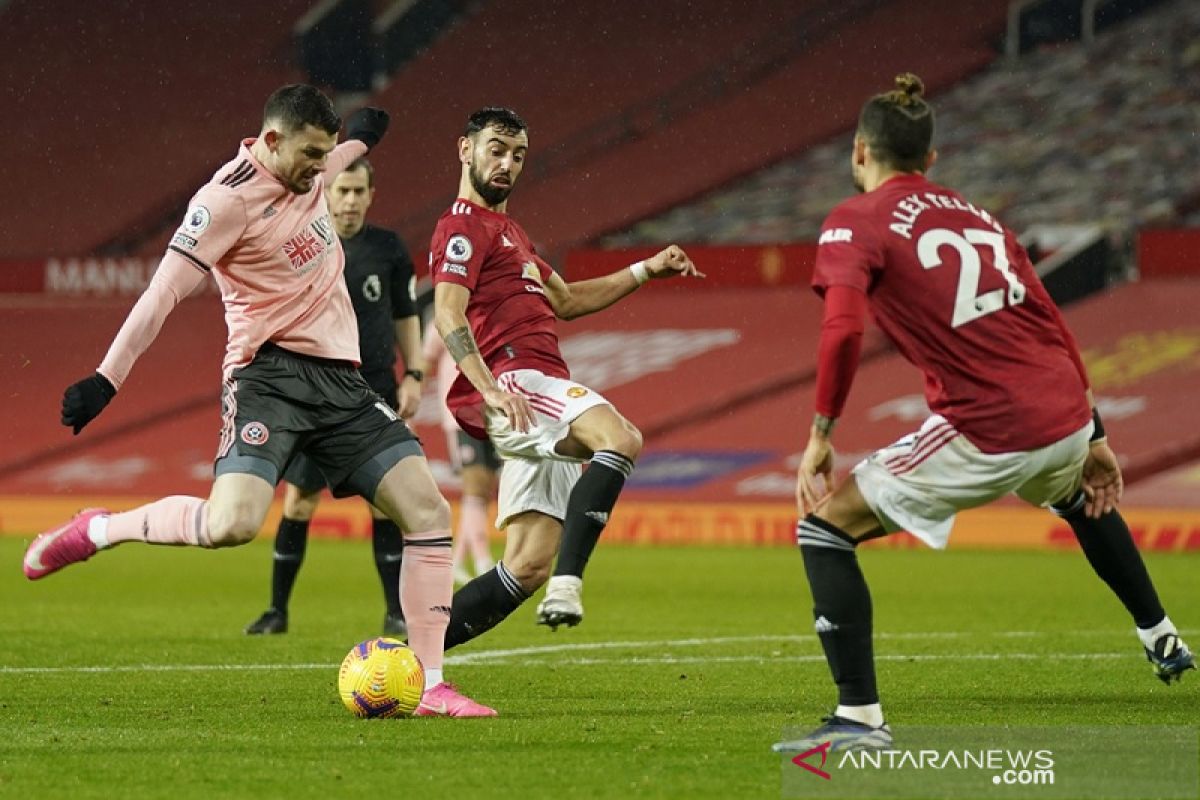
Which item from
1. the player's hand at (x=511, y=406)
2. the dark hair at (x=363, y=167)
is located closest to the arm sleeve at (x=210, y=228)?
the player's hand at (x=511, y=406)

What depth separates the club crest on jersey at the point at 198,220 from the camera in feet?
20.8

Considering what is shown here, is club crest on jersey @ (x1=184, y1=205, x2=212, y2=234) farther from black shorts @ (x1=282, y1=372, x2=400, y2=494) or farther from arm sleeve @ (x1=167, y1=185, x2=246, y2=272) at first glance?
black shorts @ (x1=282, y1=372, x2=400, y2=494)

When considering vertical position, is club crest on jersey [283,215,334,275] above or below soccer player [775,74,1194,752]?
above

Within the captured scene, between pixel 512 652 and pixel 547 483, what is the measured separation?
1.94 metres

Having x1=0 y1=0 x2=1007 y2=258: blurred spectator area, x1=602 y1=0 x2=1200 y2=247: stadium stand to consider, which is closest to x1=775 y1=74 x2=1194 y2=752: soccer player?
x1=602 y1=0 x2=1200 y2=247: stadium stand

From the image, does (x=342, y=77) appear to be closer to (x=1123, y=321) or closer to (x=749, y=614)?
(x=1123, y=321)

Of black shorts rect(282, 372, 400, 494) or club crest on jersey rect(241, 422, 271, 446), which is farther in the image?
black shorts rect(282, 372, 400, 494)

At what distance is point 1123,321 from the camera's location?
21.2 m

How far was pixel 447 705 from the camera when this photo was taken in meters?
6.50

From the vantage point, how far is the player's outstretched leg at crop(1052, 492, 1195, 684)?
6.53m

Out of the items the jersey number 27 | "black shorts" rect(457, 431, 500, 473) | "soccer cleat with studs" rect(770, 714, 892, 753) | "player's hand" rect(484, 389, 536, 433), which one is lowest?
"soccer cleat with studs" rect(770, 714, 892, 753)

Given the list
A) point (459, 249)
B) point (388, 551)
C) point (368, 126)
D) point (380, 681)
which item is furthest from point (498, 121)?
point (388, 551)

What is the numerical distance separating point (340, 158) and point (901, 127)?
2526 mm

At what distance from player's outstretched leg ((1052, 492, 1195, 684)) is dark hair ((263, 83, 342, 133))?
2.87m
